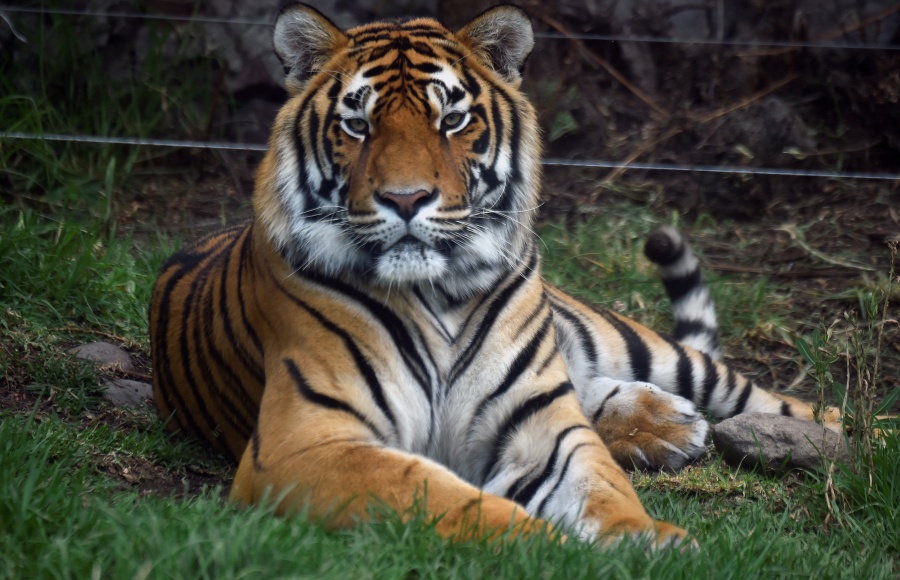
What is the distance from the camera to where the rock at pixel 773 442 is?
10.3ft

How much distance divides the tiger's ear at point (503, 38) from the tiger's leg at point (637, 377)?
1102 mm

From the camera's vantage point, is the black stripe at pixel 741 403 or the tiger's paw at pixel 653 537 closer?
the tiger's paw at pixel 653 537

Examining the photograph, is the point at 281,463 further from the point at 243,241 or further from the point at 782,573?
the point at 782,573

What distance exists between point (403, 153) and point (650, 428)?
4.35ft

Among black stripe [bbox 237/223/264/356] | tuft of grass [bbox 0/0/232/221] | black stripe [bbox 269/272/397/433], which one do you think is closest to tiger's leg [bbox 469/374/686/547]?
black stripe [bbox 269/272/397/433]

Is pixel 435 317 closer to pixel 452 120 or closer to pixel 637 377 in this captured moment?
pixel 452 120

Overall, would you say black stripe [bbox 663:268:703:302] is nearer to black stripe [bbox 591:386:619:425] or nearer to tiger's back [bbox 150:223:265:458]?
black stripe [bbox 591:386:619:425]

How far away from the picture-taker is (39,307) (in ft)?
13.2

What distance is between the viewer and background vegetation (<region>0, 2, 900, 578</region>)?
2059mm

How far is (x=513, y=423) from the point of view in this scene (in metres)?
2.84

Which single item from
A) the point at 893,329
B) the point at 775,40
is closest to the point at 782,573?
the point at 893,329

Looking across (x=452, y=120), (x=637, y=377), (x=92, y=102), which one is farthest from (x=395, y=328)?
(x=92, y=102)

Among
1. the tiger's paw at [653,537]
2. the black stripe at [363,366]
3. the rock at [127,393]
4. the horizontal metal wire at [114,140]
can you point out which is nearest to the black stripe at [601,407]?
the black stripe at [363,366]

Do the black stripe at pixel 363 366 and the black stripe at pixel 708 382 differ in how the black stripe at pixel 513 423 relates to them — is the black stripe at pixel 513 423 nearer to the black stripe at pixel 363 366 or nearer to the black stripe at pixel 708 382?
the black stripe at pixel 363 366
